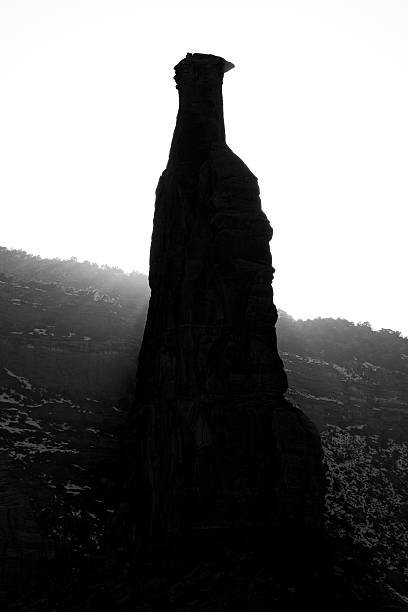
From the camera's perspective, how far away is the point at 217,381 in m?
35.4

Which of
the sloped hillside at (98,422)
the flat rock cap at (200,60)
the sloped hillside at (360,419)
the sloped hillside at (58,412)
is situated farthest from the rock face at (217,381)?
the sloped hillside at (360,419)

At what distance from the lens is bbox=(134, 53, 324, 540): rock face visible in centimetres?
3391

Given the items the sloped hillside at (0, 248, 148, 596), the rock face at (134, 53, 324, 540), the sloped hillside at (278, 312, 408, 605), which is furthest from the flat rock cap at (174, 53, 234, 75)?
the sloped hillside at (278, 312, 408, 605)

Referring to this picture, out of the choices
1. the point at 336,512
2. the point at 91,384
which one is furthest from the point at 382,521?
the point at 91,384

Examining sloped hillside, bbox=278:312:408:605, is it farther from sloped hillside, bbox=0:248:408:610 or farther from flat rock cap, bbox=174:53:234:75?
flat rock cap, bbox=174:53:234:75

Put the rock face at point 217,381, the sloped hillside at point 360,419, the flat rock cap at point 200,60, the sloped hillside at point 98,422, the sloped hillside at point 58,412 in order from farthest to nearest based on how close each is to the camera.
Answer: the flat rock cap at point 200,60, the sloped hillside at point 360,419, the sloped hillside at point 98,422, the sloped hillside at point 58,412, the rock face at point 217,381

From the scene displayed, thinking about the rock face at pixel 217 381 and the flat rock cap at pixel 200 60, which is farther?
the flat rock cap at pixel 200 60

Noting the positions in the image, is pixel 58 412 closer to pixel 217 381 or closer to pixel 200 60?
pixel 217 381

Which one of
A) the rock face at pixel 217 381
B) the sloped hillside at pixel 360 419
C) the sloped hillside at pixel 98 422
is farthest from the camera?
the sloped hillside at pixel 360 419

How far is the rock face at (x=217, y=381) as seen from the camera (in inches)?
1335

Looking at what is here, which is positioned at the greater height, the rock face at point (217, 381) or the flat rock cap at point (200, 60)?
the flat rock cap at point (200, 60)

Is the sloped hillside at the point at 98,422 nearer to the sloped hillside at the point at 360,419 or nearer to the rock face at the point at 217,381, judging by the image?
the sloped hillside at the point at 360,419

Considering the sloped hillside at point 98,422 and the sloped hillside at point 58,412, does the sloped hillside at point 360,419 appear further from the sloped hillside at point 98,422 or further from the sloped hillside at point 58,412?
the sloped hillside at point 58,412

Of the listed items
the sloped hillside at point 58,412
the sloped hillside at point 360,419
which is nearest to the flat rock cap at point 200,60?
→ the sloped hillside at point 58,412
